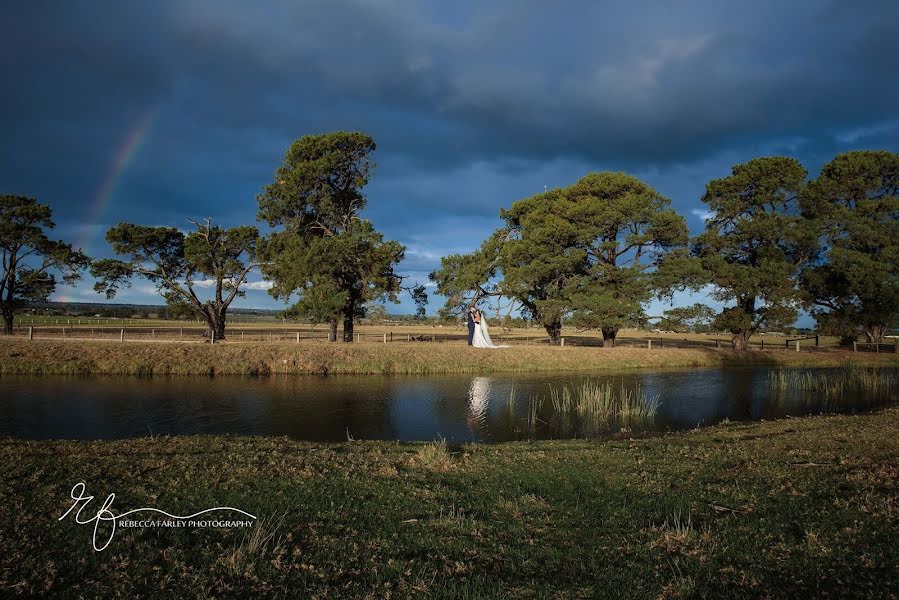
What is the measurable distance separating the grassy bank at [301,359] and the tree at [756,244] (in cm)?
547

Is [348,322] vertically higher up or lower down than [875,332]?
lower down

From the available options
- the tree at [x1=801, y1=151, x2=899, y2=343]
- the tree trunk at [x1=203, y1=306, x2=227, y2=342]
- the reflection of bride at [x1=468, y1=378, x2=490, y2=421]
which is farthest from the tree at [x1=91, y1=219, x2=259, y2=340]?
the tree at [x1=801, y1=151, x2=899, y2=343]

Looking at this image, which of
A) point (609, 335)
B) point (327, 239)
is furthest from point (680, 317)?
point (327, 239)

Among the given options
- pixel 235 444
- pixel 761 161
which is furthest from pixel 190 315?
pixel 761 161

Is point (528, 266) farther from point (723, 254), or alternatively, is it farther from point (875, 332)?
point (875, 332)

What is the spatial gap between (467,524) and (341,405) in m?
15.1

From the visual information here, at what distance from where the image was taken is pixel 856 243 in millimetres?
43312

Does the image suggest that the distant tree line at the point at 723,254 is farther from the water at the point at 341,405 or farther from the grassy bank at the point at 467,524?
the grassy bank at the point at 467,524

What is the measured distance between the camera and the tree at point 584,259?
128 ft

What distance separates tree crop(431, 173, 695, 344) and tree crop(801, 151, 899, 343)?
14707mm

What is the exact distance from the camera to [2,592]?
4227 millimetres

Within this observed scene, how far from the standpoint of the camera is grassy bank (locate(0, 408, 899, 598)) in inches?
185

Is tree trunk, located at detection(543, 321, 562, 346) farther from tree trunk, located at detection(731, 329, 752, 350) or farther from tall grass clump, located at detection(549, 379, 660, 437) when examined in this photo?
tall grass clump, located at detection(549, 379, 660, 437)

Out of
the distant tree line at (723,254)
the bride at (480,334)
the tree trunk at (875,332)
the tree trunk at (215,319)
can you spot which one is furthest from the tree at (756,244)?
the tree trunk at (215,319)
